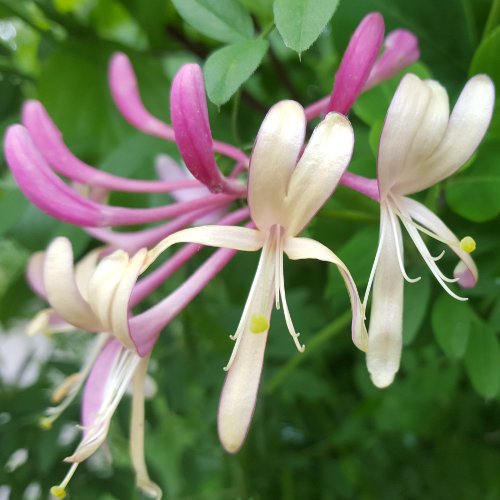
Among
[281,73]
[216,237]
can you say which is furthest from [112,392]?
[281,73]

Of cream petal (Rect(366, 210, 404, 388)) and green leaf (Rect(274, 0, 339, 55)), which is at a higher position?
green leaf (Rect(274, 0, 339, 55))

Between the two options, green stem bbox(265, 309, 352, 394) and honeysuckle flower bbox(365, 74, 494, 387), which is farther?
green stem bbox(265, 309, 352, 394)

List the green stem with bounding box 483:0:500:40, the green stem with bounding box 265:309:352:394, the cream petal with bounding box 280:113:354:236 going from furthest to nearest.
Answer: the green stem with bounding box 265:309:352:394 < the green stem with bounding box 483:0:500:40 < the cream petal with bounding box 280:113:354:236

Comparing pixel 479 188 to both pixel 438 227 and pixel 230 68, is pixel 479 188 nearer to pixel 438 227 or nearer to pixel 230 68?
pixel 438 227

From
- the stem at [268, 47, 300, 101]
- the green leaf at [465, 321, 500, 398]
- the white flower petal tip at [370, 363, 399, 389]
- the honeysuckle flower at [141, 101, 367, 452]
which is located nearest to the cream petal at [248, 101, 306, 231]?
the honeysuckle flower at [141, 101, 367, 452]

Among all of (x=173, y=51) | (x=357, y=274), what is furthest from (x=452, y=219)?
(x=173, y=51)

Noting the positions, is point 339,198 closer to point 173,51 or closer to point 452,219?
point 452,219

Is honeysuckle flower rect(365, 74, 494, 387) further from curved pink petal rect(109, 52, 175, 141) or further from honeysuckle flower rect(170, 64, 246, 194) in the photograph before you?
A: curved pink petal rect(109, 52, 175, 141)
